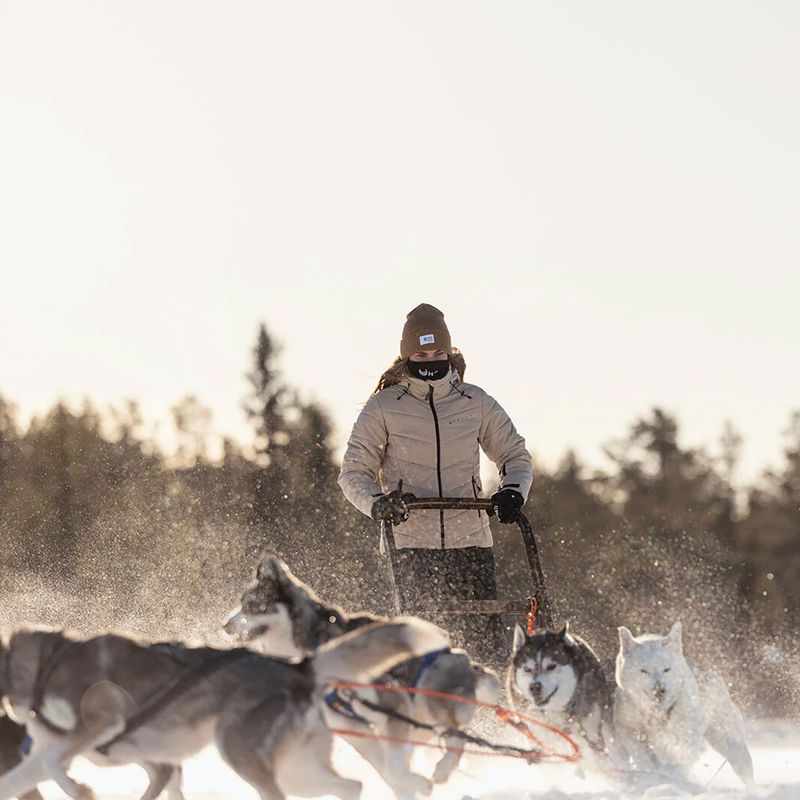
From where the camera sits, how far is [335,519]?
2559 cm

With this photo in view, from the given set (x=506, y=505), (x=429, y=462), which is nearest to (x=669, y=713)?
(x=506, y=505)

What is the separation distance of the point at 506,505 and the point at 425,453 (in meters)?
0.47

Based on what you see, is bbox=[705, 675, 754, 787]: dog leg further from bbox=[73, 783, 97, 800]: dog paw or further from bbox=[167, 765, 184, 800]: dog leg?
bbox=[73, 783, 97, 800]: dog paw

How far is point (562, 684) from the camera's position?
6.60 metres

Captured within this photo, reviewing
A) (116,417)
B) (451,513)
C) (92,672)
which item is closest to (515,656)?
(451,513)

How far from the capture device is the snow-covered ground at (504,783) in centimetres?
586

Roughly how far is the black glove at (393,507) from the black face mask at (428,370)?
638 millimetres

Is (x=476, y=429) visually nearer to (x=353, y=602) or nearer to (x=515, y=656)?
(x=515, y=656)

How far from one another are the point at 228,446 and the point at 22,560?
516 cm

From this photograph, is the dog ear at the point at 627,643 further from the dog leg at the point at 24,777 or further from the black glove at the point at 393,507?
the dog leg at the point at 24,777

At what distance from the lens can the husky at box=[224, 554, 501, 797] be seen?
5.15 meters

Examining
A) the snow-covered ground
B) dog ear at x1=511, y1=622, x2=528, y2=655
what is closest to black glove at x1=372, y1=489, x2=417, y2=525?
dog ear at x1=511, y1=622, x2=528, y2=655

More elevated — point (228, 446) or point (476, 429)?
point (476, 429)

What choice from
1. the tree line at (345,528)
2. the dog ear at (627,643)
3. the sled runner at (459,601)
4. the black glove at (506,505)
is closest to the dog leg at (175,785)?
the sled runner at (459,601)
